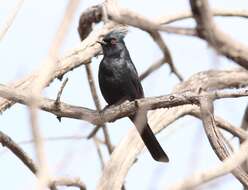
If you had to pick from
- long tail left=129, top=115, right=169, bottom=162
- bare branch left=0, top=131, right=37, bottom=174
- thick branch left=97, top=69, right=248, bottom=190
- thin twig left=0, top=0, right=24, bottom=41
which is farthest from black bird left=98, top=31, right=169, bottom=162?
thin twig left=0, top=0, right=24, bottom=41

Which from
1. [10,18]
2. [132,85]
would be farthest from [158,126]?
[10,18]

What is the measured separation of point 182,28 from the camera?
6.27 ft

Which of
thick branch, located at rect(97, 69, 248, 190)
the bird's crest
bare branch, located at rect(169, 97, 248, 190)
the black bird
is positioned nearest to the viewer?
bare branch, located at rect(169, 97, 248, 190)

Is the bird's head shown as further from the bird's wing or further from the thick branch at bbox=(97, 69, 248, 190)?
the thick branch at bbox=(97, 69, 248, 190)

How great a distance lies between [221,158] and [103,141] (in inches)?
130

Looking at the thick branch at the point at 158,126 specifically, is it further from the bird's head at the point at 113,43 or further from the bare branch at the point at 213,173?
the bare branch at the point at 213,173

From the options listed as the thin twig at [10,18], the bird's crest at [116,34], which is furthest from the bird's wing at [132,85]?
the thin twig at [10,18]

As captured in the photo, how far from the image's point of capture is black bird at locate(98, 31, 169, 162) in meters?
6.02

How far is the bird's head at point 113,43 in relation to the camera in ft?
20.2

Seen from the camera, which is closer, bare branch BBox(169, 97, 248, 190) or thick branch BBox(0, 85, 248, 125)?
bare branch BBox(169, 97, 248, 190)

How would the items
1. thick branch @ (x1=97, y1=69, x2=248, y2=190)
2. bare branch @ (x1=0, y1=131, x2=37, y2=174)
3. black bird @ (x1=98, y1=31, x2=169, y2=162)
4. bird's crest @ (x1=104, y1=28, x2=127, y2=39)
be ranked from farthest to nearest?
bird's crest @ (x1=104, y1=28, x2=127, y2=39) → black bird @ (x1=98, y1=31, x2=169, y2=162) → thick branch @ (x1=97, y1=69, x2=248, y2=190) → bare branch @ (x1=0, y1=131, x2=37, y2=174)

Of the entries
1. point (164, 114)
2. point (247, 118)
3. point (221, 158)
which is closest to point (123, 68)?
point (164, 114)

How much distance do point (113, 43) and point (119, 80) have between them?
42 centimetres

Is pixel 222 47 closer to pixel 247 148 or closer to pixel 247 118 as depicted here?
pixel 247 148
